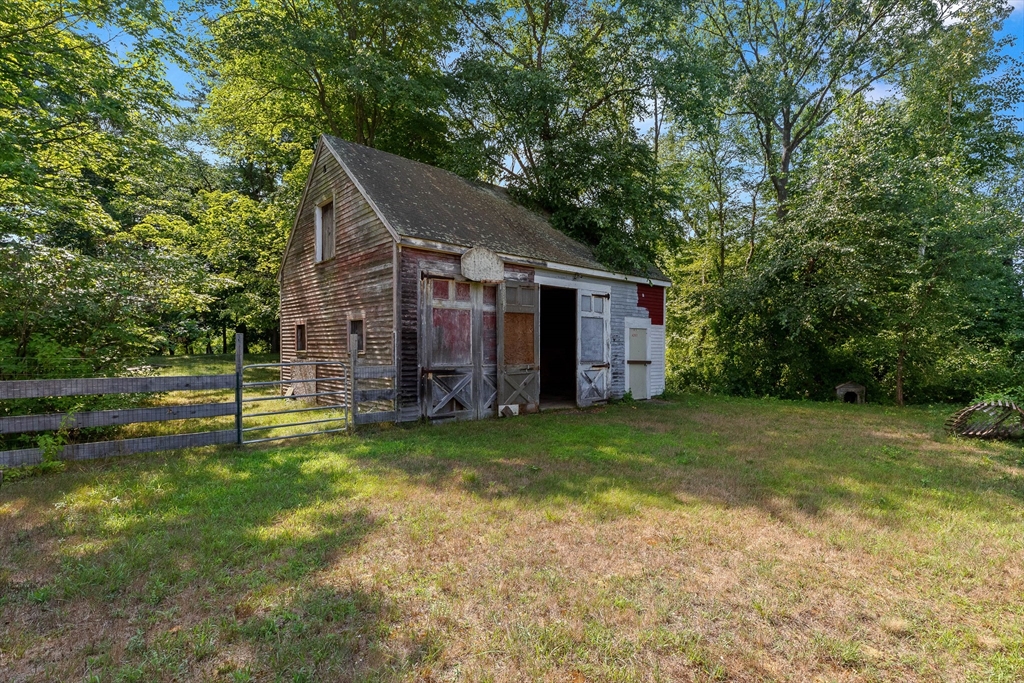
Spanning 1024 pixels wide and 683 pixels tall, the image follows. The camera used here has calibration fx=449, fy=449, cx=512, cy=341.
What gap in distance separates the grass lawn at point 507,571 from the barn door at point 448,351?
9.97ft

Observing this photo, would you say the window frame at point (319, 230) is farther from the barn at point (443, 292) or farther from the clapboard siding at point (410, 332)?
the clapboard siding at point (410, 332)

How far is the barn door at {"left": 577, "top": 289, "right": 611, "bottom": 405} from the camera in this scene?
479 inches

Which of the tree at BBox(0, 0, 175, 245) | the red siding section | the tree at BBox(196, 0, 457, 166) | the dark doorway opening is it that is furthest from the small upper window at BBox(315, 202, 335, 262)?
the red siding section

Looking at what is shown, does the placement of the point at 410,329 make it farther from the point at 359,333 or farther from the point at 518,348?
the point at 518,348

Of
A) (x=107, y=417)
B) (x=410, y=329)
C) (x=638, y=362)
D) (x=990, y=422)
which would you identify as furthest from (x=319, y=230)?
(x=990, y=422)

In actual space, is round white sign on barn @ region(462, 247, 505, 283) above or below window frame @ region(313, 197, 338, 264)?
below

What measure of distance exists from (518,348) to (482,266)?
2.15 meters

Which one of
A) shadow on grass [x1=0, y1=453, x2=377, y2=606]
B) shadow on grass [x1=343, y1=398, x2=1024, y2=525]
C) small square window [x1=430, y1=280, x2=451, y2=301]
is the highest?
small square window [x1=430, y1=280, x2=451, y2=301]

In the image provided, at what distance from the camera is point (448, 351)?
9.53 meters

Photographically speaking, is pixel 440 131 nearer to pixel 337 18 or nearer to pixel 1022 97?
pixel 337 18

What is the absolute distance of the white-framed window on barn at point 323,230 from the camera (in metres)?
11.6

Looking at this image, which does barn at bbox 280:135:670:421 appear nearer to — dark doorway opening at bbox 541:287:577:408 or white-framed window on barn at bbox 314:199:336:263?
white-framed window on barn at bbox 314:199:336:263

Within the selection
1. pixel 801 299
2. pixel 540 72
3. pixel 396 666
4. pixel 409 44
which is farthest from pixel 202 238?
pixel 801 299

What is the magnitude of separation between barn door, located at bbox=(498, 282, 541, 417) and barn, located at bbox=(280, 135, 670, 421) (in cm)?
3
